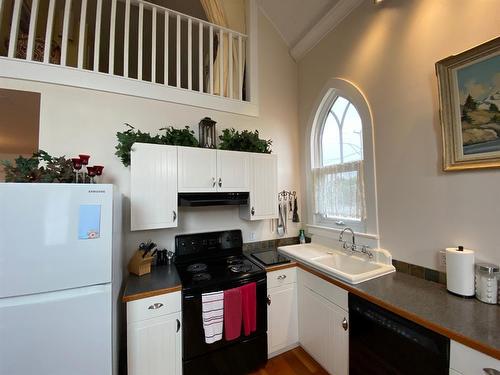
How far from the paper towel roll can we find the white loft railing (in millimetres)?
2150

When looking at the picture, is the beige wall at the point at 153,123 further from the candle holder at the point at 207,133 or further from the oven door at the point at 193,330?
the oven door at the point at 193,330

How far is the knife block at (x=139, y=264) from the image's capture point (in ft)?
5.82

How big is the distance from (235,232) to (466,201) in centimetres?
183

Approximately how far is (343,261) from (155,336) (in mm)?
1696

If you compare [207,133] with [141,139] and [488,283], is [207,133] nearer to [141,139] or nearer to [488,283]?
[141,139]

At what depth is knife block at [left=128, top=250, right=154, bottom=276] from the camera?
1775 millimetres

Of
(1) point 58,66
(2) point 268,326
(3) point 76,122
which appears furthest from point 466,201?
(1) point 58,66

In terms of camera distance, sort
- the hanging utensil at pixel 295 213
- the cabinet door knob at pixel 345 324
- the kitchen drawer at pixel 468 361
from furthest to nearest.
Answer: the hanging utensil at pixel 295 213 → the cabinet door knob at pixel 345 324 → the kitchen drawer at pixel 468 361

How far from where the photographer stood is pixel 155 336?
58.6 inches

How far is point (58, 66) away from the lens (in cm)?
177

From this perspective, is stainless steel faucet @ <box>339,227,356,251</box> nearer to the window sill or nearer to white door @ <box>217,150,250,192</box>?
the window sill

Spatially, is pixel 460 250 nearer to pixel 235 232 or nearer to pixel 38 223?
pixel 235 232

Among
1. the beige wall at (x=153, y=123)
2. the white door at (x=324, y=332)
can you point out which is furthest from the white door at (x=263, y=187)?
the white door at (x=324, y=332)

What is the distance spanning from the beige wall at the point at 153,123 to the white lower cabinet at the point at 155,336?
221 millimetres
